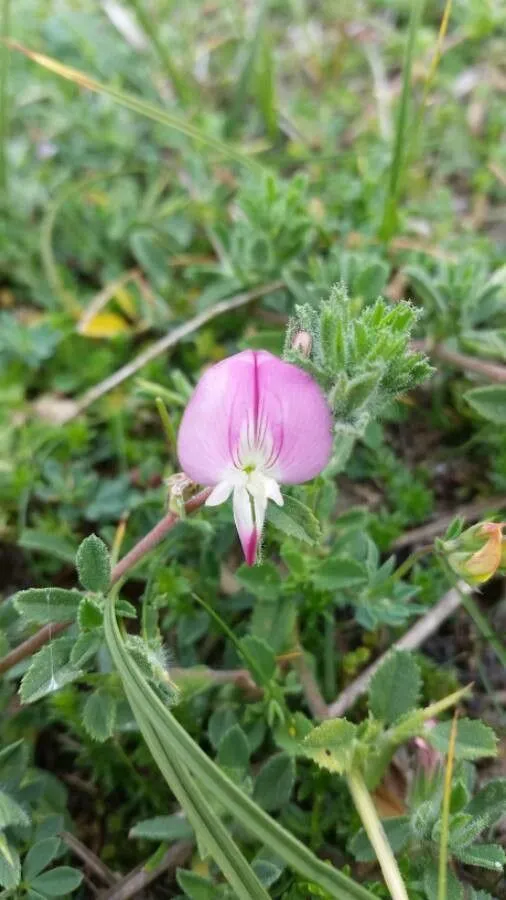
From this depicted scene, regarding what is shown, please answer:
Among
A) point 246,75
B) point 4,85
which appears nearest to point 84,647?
point 4,85

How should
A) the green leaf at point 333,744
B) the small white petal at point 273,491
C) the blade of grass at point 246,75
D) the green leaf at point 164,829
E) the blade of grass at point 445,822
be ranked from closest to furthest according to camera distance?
the blade of grass at point 445,822 < the small white petal at point 273,491 < the green leaf at point 333,744 < the green leaf at point 164,829 < the blade of grass at point 246,75

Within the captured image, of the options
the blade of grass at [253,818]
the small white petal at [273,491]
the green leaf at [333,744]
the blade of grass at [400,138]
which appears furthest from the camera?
the blade of grass at [400,138]

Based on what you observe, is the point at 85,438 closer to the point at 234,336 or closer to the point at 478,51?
the point at 234,336

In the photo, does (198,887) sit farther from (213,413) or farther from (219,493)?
(213,413)

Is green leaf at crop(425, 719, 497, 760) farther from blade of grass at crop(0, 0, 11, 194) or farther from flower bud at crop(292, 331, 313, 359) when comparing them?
blade of grass at crop(0, 0, 11, 194)

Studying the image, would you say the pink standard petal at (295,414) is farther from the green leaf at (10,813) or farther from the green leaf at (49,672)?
the green leaf at (10,813)

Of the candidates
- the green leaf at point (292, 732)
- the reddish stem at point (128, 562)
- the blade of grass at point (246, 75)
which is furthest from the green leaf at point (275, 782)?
the blade of grass at point (246, 75)

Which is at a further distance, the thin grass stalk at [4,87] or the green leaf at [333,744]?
the thin grass stalk at [4,87]
